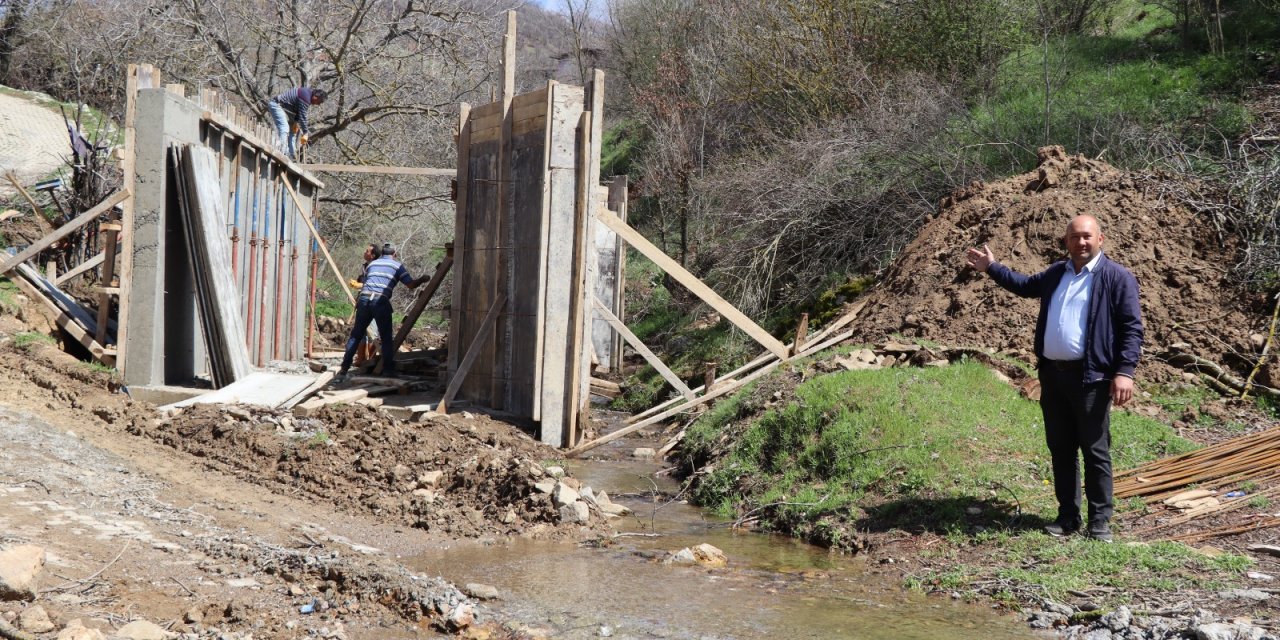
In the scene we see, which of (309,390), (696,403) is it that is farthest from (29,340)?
(696,403)

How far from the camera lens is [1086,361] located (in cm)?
618

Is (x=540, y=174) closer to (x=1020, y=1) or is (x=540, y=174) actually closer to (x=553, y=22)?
(x=1020, y=1)

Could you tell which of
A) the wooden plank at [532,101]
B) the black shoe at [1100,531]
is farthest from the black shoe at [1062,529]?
the wooden plank at [532,101]

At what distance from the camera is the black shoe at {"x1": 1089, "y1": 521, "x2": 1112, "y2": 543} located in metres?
6.13

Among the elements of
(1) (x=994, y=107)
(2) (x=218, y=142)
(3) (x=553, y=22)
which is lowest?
(2) (x=218, y=142)

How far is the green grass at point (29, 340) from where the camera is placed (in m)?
9.91

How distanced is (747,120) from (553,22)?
38169 millimetres

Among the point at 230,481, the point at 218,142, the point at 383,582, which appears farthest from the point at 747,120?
the point at 383,582

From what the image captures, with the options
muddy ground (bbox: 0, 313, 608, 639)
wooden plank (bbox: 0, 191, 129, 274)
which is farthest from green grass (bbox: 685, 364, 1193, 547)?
wooden plank (bbox: 0, 191, 129, 274)

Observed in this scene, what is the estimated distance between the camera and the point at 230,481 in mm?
7414

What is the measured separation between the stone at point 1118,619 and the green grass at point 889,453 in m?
1.73

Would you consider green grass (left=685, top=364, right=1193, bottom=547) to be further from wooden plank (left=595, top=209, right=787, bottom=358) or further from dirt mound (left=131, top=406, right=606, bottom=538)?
dirt mound (left=131, top=406, right=606, bottom=538)

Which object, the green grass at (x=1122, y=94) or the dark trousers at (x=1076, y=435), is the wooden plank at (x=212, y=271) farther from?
the green grass at (x=1122, y=94)

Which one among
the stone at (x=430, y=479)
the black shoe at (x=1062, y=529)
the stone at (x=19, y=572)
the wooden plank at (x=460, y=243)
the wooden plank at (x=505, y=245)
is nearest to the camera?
the stone at (x=19, y=572)
